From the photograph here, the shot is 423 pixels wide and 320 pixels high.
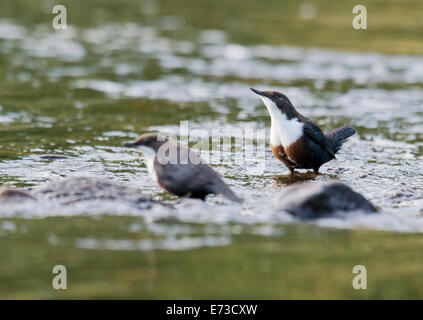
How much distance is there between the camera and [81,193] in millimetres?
7449

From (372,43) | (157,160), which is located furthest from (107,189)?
(372,43)

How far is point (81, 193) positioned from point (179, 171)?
995 millimetres

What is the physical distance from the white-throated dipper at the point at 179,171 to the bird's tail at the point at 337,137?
263cm

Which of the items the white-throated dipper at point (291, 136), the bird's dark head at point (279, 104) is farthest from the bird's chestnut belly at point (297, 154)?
the bird's dark head at point (279, 104)

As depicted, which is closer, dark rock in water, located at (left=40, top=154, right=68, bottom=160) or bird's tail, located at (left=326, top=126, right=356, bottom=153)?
dark rock in water, located at (left=40, top=154, right=68, bottom=160)

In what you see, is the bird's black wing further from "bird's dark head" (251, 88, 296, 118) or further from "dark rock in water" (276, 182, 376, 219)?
"dark rock in water" (276, 182, 376, 219)

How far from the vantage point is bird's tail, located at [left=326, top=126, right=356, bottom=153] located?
32.3 feet

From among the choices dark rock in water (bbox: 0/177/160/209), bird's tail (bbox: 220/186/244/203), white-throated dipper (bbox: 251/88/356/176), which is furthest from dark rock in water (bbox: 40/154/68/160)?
bird's tail (bbox: 220/186/244/203)

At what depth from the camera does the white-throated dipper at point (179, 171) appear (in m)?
7.36

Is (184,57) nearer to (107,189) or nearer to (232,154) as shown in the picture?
(232,154)

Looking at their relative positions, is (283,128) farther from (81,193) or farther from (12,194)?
(12,194)

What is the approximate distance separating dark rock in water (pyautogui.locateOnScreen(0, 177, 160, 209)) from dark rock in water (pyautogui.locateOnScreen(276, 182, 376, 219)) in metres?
1.35

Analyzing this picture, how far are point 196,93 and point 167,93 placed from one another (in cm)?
56

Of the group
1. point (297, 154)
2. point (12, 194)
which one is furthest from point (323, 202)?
point (12, 194)
